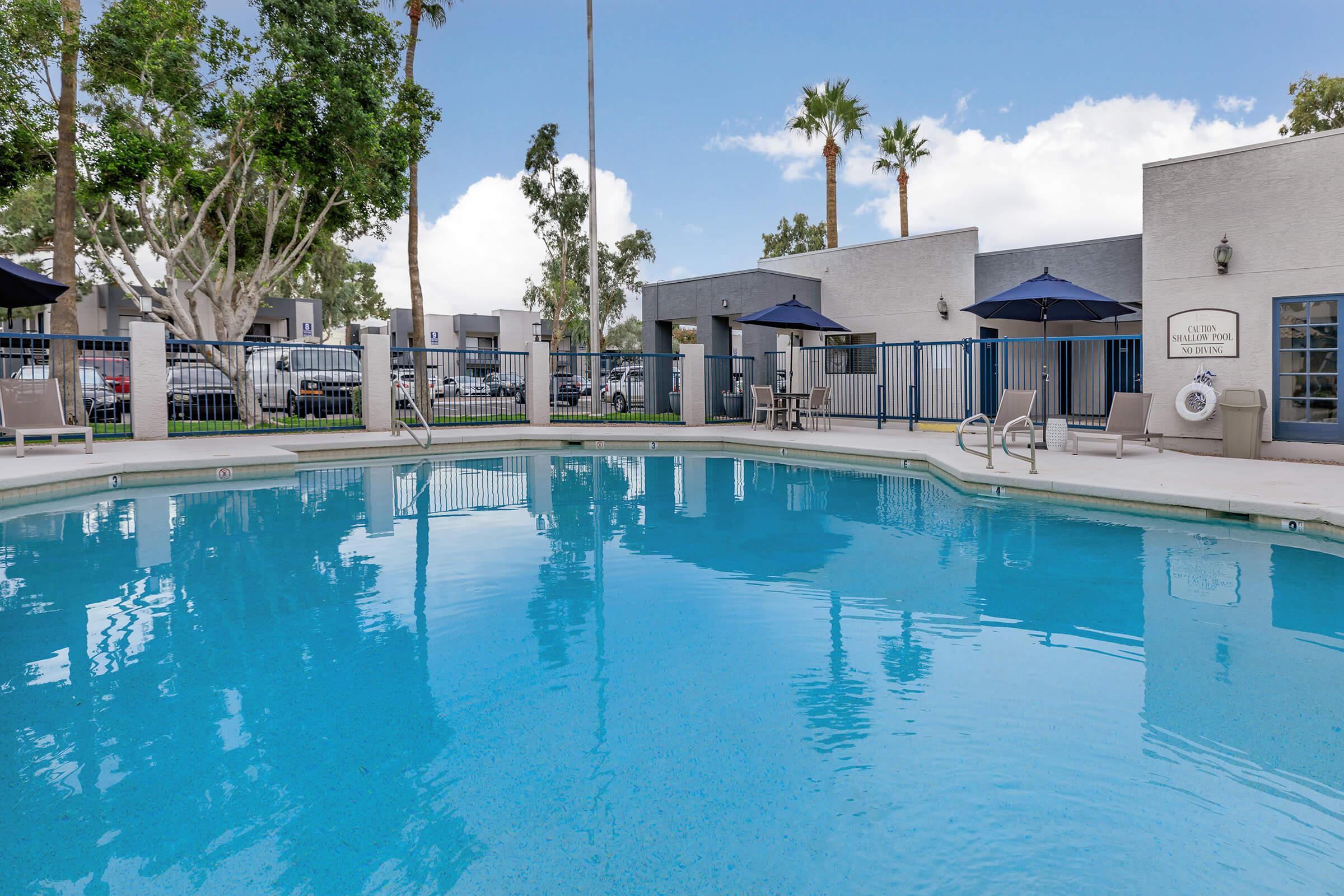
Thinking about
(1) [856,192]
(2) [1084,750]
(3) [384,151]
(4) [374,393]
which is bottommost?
(2) [1084,750]

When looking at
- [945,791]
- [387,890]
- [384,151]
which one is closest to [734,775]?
[945,791]

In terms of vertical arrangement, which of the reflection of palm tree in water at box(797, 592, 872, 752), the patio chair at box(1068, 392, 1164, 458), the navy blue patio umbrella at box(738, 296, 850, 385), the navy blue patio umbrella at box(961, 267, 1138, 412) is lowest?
the reflection of palm tree in water at box(797, 592, 872, 752)

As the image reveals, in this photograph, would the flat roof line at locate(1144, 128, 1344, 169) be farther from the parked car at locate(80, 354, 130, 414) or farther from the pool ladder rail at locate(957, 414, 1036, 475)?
the parked car at locate(80, 354, 130, 414)

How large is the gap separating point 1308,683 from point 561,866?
342 cm

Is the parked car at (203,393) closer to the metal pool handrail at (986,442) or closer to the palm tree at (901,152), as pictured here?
the metal pool handrail at (986,442)

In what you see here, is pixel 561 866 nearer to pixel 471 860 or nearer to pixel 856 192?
pixel 471 860

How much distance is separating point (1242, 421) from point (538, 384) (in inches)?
523

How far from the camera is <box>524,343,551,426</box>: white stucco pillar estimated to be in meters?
18.0

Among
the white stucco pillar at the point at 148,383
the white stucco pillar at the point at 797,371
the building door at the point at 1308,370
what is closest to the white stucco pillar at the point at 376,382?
the white stucco pillar at the point at 148,383

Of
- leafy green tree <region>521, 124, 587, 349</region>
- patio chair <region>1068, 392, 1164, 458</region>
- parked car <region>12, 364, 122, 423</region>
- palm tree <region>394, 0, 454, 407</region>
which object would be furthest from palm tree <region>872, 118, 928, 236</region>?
parked car <region>12, 364, 122, 423</region>

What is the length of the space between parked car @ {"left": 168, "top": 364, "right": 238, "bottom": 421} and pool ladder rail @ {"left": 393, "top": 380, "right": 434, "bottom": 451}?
4.01 metres

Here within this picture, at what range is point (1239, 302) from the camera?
11000mm

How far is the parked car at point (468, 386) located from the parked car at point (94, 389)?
32.9 feet

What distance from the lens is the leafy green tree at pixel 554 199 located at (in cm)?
3491
